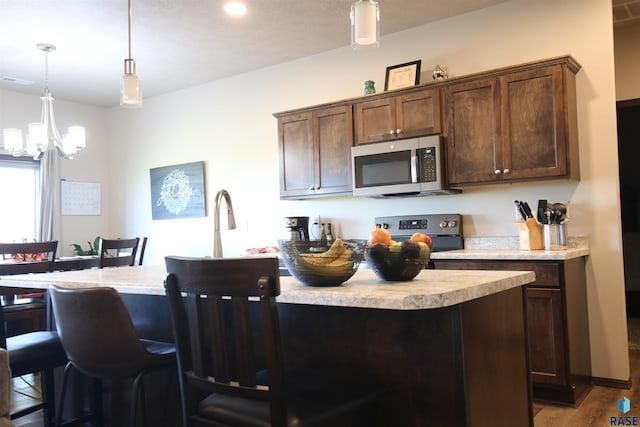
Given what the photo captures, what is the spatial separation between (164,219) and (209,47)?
7.36 feet

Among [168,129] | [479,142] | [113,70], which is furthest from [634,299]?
[113,70]

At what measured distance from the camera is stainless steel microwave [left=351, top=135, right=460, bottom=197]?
376cm

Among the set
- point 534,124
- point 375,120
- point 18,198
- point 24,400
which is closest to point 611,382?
point 534,124

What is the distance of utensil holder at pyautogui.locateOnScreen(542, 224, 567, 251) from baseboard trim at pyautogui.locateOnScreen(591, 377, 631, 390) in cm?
89

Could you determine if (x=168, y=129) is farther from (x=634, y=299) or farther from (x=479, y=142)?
(x=634, y=299)

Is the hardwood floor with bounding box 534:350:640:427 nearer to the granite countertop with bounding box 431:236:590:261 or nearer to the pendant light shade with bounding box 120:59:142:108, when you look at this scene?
the granite countertop with bounding box 431:236:590:261

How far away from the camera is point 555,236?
11.2ft

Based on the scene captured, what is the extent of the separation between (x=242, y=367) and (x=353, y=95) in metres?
3.63

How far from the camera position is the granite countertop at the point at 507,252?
3031mm

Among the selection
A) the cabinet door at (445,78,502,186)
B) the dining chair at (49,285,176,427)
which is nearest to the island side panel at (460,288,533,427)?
the dining chair at (49,285,176,427)

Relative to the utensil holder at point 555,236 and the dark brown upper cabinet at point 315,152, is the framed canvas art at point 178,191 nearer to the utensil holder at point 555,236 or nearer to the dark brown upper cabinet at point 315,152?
the dark brown upper cabinet at point 315,152

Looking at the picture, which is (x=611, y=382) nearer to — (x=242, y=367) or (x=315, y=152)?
(x=315, y=152)

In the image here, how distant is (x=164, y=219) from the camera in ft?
19.9

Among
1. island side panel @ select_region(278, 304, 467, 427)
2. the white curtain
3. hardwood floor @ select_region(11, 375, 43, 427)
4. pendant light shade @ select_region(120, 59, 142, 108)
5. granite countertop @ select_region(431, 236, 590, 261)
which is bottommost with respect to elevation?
hardwood floor @ select_region(11, 375, 43, 427)
